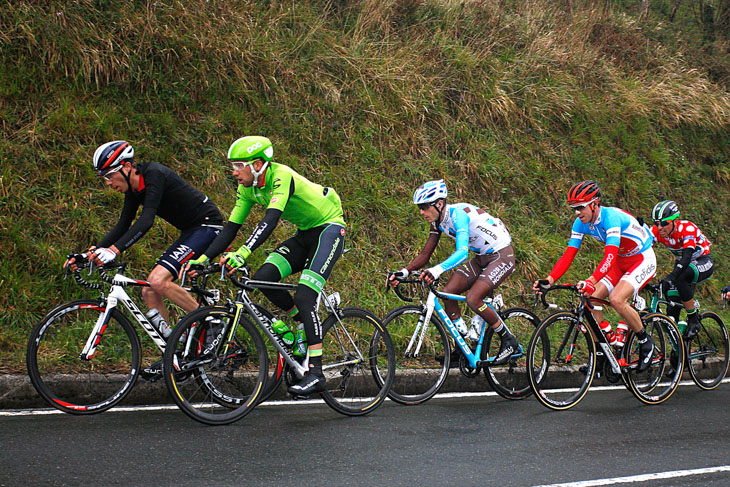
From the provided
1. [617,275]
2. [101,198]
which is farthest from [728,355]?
[101,198]

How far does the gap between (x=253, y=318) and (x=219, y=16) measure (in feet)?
24.3

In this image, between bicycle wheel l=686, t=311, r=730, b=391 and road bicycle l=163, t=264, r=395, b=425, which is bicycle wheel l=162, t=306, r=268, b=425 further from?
bicycle wheel l=686, t=311, r=730, b=391

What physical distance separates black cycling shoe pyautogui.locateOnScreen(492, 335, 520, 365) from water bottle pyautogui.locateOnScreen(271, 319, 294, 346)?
2.41 meters

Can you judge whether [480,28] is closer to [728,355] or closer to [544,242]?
[544,242]

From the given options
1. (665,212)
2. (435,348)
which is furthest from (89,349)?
(665,212)

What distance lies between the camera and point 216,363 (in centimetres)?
595

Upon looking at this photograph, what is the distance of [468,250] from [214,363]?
10.00ft

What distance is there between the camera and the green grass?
892 centimetres

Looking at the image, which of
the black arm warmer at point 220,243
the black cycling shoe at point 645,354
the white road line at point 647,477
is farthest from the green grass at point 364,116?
the white road line at point 647,477

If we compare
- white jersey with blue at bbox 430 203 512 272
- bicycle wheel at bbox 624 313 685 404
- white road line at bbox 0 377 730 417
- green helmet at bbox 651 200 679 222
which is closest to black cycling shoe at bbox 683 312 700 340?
white road line at bbox 0 377 730 417

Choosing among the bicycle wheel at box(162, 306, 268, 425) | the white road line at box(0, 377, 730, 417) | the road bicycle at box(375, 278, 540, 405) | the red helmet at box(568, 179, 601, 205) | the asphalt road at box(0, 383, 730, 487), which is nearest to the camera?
the asphalt road at box(0, 383, 730, 487)

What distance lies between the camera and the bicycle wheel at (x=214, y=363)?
18.5 ft

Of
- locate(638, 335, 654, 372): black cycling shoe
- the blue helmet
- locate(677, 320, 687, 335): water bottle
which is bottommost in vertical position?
locate(677, 320, 687, 335): water bottle

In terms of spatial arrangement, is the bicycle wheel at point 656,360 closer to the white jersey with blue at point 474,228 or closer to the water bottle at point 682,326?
the water bottle at point 682,326
